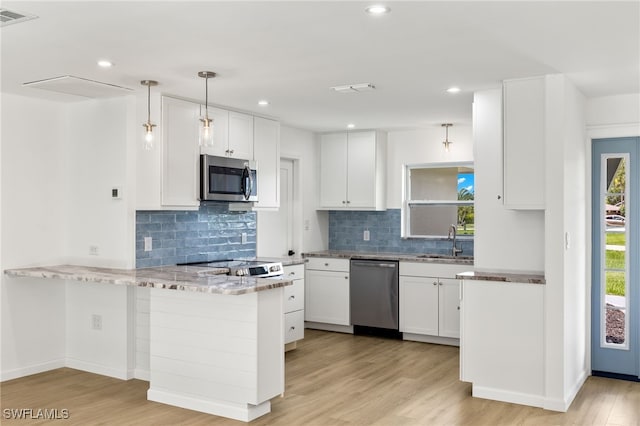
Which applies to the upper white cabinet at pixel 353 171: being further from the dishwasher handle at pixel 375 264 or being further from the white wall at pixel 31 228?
the white wall at pixel 31 228

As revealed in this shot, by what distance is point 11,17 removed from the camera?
291 cm

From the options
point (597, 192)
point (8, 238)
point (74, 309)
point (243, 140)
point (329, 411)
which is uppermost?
point (243, 140)

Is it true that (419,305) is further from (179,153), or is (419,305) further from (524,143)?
(179,153)

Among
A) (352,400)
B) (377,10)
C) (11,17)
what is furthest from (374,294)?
(11,17)

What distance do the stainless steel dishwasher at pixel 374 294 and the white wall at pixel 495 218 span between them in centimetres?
180

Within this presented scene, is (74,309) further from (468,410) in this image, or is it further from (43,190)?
(468,410)

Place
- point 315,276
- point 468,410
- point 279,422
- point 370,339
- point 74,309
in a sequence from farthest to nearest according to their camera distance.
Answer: point 315,276
point 370,339
point 74,309
point 468,410
point 279,422

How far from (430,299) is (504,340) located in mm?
1930

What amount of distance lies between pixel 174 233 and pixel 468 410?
2.88 m

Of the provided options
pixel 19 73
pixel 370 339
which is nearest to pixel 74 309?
pixel 19 73

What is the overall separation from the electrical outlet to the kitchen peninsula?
2.69ft

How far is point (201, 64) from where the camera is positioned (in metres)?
3.88

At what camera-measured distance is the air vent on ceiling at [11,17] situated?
284 cm

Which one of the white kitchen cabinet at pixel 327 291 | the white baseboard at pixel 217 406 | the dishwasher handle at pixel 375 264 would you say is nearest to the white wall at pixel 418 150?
the dishwasher handle at pixel 375 264
